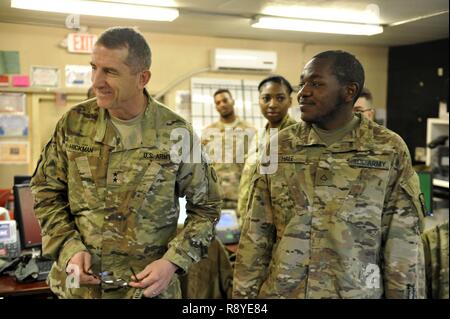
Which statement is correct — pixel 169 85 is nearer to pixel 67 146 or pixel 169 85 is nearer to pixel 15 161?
pixel 67 146

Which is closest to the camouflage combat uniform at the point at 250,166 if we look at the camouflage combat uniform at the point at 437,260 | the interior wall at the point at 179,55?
the interior wall at the point at 179,55

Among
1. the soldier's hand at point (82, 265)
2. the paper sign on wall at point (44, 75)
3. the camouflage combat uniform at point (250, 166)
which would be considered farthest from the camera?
the camouflage combat uniform at point (250, 166)

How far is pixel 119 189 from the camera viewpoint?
3.88ft

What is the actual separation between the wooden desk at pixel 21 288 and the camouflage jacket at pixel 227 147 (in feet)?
2.30

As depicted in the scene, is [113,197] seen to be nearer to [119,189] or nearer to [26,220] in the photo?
[119,189]

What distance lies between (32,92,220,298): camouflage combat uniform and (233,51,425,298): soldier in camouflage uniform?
0.20m

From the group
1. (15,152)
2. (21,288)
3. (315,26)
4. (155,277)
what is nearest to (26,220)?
(21,288)

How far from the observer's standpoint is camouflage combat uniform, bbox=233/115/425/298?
1.20m

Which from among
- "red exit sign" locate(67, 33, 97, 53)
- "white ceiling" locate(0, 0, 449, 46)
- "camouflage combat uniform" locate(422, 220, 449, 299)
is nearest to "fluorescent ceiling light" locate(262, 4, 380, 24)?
"white ceiling" locate(0, 0, 449, 46)

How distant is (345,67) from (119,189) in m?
0.70

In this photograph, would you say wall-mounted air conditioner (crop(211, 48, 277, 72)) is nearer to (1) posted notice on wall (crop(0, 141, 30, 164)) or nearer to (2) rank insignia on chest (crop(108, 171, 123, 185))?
(2) rank insignia on chest (crop(108, 171, 123, 185))

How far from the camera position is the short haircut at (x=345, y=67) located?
48.2 inches

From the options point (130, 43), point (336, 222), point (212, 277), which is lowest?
point (212, 277)

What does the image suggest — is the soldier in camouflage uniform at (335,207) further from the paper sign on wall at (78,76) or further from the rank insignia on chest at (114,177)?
the paper sign on wall at (78,76)
